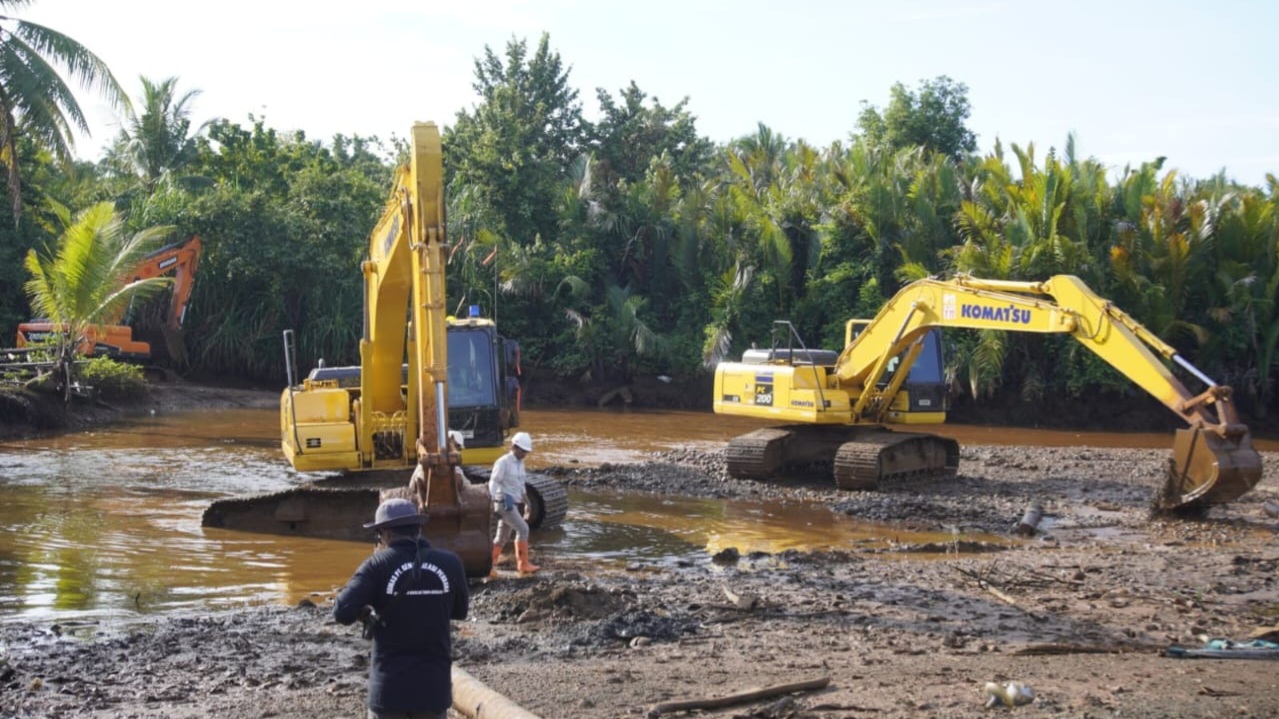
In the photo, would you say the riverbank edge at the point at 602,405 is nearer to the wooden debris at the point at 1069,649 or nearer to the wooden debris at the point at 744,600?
the wooden debris at the point at 744,600

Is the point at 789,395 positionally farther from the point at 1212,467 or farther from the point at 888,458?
the point at 1212,467

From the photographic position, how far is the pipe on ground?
6477 mm

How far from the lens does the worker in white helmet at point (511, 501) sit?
458 inches

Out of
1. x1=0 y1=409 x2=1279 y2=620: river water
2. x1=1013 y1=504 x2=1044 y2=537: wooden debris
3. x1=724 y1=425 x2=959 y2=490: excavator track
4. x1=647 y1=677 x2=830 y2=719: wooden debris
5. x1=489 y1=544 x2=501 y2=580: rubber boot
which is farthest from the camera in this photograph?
x1=724 y1=425 x2=959 y2=490: excavator track

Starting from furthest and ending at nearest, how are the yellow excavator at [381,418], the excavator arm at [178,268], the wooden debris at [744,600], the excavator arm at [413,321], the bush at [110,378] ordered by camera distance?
the excavator arm at [178,268] < the bush at [110,378] < the yellow excavator at [381,418] < the excavator arm at [413,321] < the wooden debris at [744,600]

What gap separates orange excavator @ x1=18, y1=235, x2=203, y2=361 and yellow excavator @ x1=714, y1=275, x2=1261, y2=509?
52.2 feet

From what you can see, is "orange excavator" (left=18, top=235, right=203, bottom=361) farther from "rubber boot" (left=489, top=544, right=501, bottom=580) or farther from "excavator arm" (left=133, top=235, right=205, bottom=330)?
"rubber boot" (left=489, top=544, right=501, bottom=580)

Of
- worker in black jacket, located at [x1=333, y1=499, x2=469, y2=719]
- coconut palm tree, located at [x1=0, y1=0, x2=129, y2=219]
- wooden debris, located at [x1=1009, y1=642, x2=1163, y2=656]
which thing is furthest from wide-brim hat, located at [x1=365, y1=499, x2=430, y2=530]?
coconut palm tree, located at [x1=0, y1=0, x2=129, y2=219]

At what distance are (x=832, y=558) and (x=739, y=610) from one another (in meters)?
3.09

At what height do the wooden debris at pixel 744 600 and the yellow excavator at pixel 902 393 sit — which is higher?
the yellow excavator at pixel 902 393

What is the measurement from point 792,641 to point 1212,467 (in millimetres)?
7543

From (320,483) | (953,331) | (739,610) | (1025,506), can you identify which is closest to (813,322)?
(953,331)

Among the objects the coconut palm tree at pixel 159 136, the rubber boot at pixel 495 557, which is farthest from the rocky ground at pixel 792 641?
the coconut palm tree at pixel 159 136

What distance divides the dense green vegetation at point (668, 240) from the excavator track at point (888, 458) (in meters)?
11.2
